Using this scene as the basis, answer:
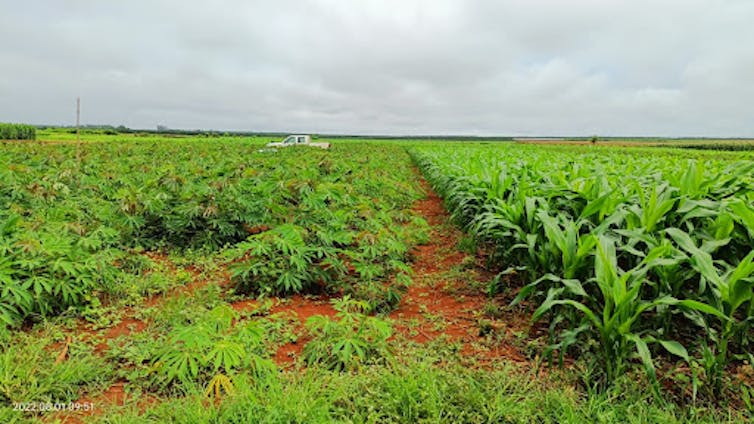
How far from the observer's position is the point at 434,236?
6.18 meters

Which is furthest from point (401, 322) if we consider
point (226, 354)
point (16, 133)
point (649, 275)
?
point (16, 133)

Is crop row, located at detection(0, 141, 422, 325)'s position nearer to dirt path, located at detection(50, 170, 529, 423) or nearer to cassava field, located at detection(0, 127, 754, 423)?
cassava field, located at detection(0, 127, 754, 423)

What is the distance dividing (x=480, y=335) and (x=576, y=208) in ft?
4.79

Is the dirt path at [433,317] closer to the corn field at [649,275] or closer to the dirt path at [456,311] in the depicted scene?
the dirt path at [456,311]

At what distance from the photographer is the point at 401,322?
3.07m

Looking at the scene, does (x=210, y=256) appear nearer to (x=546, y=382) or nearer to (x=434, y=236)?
(x=434, y=236)

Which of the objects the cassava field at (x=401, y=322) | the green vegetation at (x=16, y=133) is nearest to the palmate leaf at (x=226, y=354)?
the cassava field at (x=401, y=322)

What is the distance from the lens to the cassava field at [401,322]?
1.93 m

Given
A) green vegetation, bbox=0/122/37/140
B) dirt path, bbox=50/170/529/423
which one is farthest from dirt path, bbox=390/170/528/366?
green vegetation, bbox=0/122/37/140

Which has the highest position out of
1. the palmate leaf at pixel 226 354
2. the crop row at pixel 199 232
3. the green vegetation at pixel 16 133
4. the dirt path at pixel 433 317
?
the green vegetation at pixel 16 133

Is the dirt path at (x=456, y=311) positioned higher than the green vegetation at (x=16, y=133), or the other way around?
the green vegetation at (x=16, y=133)

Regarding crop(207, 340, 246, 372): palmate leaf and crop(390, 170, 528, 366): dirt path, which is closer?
crop(207, 340, 246, 372): palmate leaf

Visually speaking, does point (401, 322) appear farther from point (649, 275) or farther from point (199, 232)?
point (199, 232)

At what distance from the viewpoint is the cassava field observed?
1928mm
